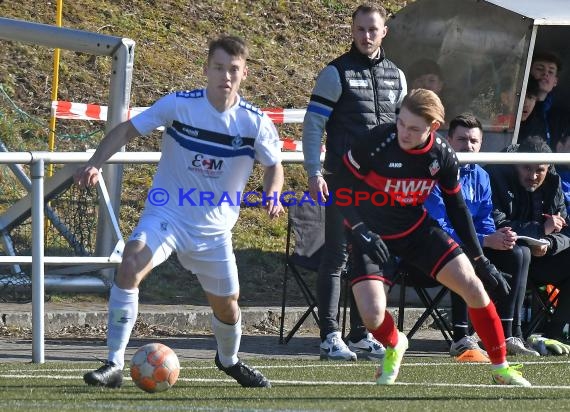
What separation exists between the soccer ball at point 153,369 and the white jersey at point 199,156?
27.6 inches

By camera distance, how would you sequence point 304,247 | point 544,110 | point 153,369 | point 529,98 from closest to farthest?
1. point 153,369
2. point 304,247
3. point 529,98
4. point 544,110

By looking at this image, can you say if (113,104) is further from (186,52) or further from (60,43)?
(186,52)

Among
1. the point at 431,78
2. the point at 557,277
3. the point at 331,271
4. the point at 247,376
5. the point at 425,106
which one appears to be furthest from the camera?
the point at 431,78

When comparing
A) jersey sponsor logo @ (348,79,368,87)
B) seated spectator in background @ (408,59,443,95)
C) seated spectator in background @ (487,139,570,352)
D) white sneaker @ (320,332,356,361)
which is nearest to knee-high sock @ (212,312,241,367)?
white sneaker @ (320,332,356,361)

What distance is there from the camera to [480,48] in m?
12.6

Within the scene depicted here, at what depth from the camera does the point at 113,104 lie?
10.6 meters

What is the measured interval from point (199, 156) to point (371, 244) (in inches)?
43.1

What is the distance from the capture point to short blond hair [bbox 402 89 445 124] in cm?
765

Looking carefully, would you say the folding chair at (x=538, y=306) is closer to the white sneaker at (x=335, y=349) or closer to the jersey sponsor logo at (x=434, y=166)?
the white sneaker at (x=335, y=349)

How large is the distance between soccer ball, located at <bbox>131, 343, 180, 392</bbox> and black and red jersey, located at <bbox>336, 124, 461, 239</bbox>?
5.09 feet

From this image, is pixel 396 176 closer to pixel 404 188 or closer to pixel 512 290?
pixel 404 188

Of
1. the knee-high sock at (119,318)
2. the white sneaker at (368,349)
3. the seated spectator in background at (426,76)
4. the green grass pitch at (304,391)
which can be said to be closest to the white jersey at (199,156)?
the knee-high sock at (119,318)

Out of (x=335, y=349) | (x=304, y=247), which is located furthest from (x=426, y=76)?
(x=335, y=349)

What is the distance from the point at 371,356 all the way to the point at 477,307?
6.44 ft
